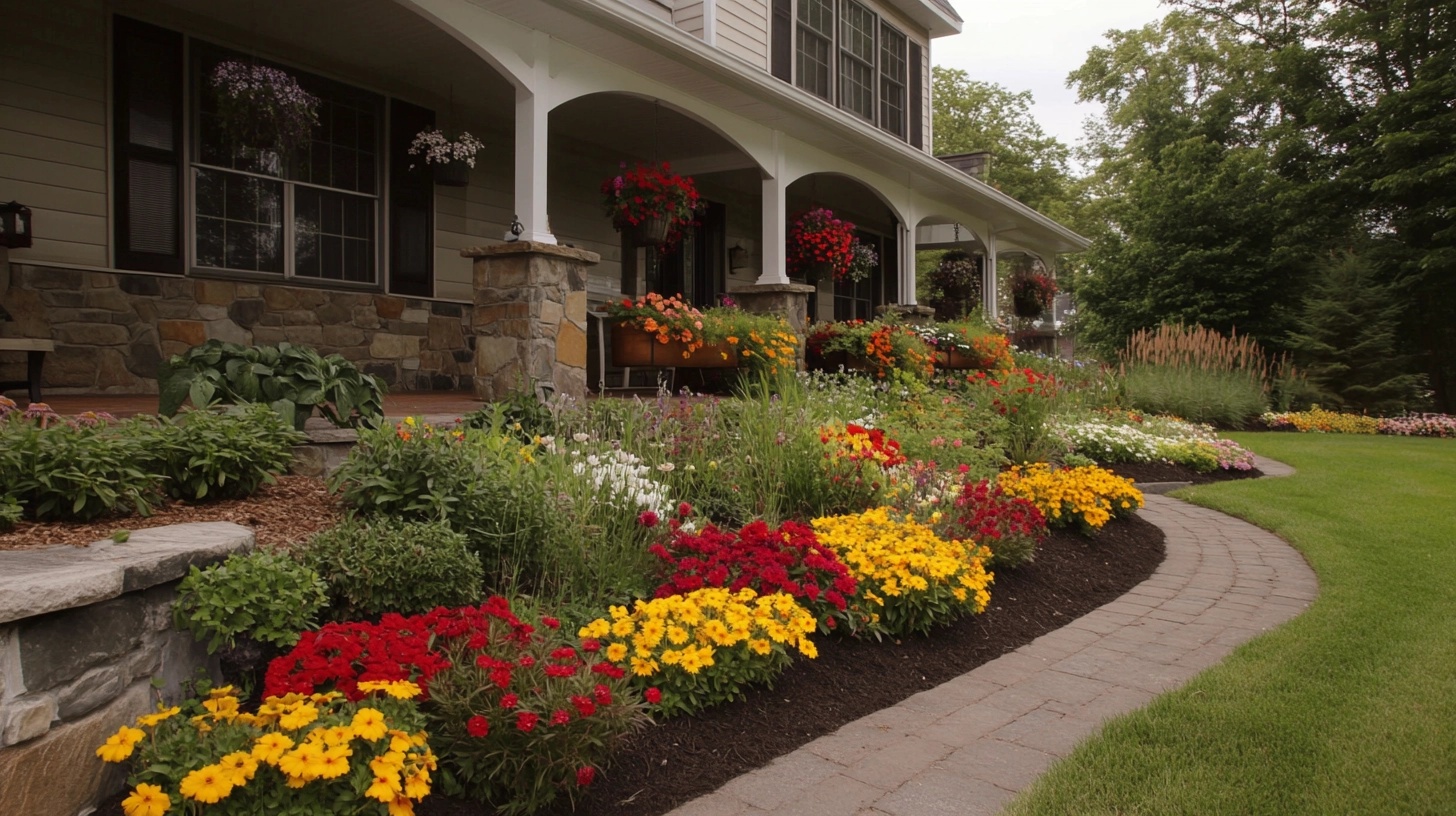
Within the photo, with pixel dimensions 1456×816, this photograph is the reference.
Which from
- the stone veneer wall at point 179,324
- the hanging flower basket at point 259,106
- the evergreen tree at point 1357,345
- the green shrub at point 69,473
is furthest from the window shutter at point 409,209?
the evergreen tree at point 1357,345

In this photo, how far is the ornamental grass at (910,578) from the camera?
3395mm

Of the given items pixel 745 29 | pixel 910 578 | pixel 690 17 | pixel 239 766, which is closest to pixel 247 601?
pixel 239 766

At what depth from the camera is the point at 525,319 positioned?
222 inches

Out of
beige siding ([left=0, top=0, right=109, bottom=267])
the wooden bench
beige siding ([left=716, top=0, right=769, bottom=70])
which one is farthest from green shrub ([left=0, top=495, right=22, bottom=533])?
beige siding ([left=716, top=0, right=769, bottom=70])

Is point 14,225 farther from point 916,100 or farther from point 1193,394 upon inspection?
point 1193,394

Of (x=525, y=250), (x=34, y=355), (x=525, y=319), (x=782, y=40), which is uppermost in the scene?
(x=782, y=40)

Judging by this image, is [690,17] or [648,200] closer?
[648,200]

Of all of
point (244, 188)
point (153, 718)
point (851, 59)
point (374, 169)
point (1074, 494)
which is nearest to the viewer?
point (153, 718)

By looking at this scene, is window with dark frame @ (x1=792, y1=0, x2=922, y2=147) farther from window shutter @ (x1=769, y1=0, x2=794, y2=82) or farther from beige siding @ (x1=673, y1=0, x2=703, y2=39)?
beige siding @ (x1=673, y1=0, x2=703, y2=39)

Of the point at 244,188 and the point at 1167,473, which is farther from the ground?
the point at 244,188

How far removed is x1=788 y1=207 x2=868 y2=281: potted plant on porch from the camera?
10258 millimetres

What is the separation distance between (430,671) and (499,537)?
1051 mm

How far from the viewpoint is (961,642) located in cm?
352

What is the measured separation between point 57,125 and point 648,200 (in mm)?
4013
